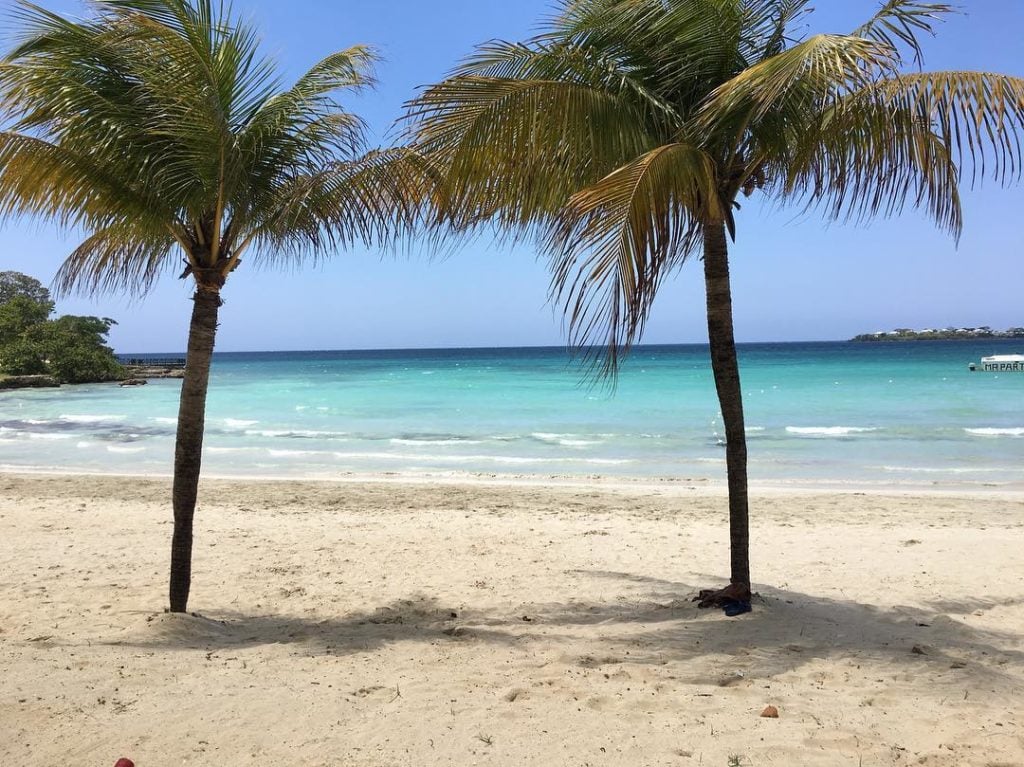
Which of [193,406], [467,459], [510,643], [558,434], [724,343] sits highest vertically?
[724,343]

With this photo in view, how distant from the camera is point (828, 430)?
69.8ft

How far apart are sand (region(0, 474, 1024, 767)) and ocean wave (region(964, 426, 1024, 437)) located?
10.8 metres

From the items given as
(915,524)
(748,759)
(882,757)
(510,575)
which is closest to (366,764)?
(748,759)

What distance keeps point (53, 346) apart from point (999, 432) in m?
49.5

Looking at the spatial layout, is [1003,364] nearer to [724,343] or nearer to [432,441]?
[432,441]

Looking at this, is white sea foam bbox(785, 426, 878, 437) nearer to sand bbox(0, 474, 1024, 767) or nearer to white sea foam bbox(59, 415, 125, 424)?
sand bbox(0, 474, 1024, 767)

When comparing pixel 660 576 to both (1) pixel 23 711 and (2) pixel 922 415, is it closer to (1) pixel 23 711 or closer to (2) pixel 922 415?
(1) pixel 23 711

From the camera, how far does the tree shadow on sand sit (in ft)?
14.7

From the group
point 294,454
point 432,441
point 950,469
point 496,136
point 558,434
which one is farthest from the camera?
point 558,434

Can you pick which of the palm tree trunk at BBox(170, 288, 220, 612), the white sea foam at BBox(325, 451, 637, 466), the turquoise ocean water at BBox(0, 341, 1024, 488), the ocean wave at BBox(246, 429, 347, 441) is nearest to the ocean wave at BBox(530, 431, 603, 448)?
the turquoise ocean water at BBox(0, 341, 1024, 488)

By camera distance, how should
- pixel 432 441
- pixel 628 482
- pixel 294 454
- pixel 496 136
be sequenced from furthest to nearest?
pixel 432 441 → pixel 294 454 → pixel 628 482 → pixel 496 136

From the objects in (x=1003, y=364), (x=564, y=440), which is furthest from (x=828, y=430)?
(x=1003, y=364)

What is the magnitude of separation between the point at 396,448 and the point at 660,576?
43.4ft

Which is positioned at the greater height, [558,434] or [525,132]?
[525,132]
